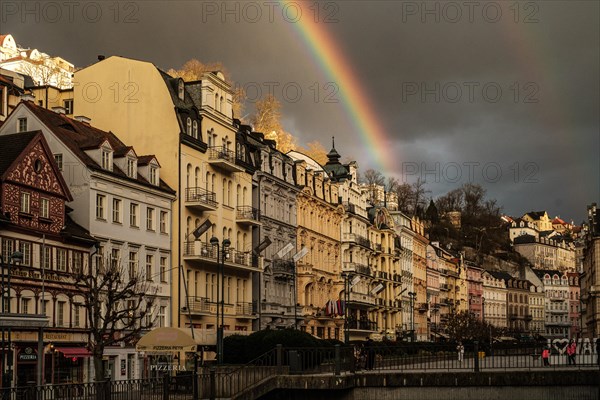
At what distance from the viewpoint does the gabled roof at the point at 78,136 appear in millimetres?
61250

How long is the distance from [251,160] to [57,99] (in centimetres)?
1741

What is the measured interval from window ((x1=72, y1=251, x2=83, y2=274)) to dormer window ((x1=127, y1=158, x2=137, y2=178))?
8.26 m

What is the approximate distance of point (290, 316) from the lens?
91375 millimetres

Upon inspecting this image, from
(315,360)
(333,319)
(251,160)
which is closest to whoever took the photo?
(315,360)

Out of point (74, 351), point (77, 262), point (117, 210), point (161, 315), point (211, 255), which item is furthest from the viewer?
point (211, 255)

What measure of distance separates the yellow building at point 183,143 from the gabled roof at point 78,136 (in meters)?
3.67

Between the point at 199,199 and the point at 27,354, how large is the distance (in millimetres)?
22189

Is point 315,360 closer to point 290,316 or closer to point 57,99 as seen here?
point 57,99

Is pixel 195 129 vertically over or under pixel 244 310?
Answer: over

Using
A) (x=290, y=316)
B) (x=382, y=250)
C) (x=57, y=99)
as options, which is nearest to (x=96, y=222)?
(x=57, y=99)

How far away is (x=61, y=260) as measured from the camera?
56938 millimetres

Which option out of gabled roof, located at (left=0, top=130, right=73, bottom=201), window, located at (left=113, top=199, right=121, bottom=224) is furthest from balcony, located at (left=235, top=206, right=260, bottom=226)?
gabled roof, located at (left=0, top=130, right=73, bottom=201)

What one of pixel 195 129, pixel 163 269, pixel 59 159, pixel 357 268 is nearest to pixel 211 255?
pixel 163 269

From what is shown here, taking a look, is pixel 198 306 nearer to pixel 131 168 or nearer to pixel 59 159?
pixel 131 168
